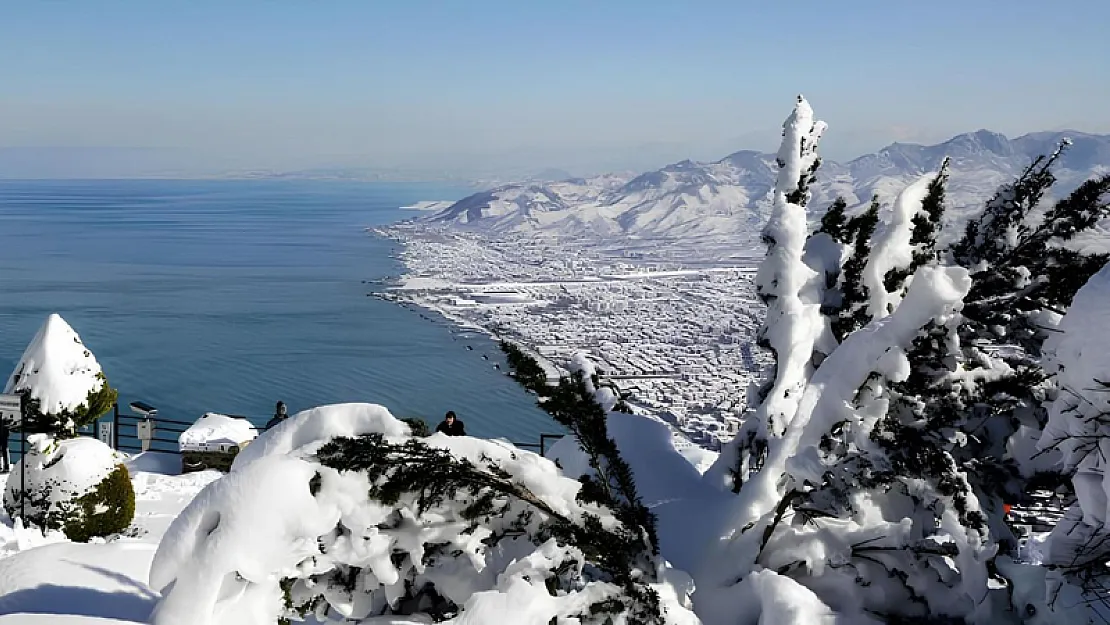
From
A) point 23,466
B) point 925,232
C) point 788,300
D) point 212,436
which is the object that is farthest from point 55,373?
point 925,232

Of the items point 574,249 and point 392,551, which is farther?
point 574,249

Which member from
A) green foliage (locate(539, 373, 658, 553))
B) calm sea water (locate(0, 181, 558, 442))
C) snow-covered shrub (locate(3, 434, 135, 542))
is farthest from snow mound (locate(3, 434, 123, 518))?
calm sea water (locate(0, 181, 558, 442))

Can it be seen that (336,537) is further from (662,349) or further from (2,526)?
(662,349)

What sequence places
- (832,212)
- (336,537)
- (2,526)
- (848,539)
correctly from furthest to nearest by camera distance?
(2,526)
(832,212)
(848,539)
(336,537)

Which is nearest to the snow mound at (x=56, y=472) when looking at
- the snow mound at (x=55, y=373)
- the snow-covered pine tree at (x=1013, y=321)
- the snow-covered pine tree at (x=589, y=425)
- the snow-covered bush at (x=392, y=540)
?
the snow mound at (x=55, y=373)

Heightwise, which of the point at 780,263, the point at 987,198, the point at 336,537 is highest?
the point at 987,198

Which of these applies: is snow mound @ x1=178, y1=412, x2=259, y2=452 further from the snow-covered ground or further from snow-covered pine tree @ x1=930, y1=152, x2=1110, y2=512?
snow-covered pine tree @ x1=930, y1=152, x2=1110, y2=512

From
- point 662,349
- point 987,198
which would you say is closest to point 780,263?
point 987,198
